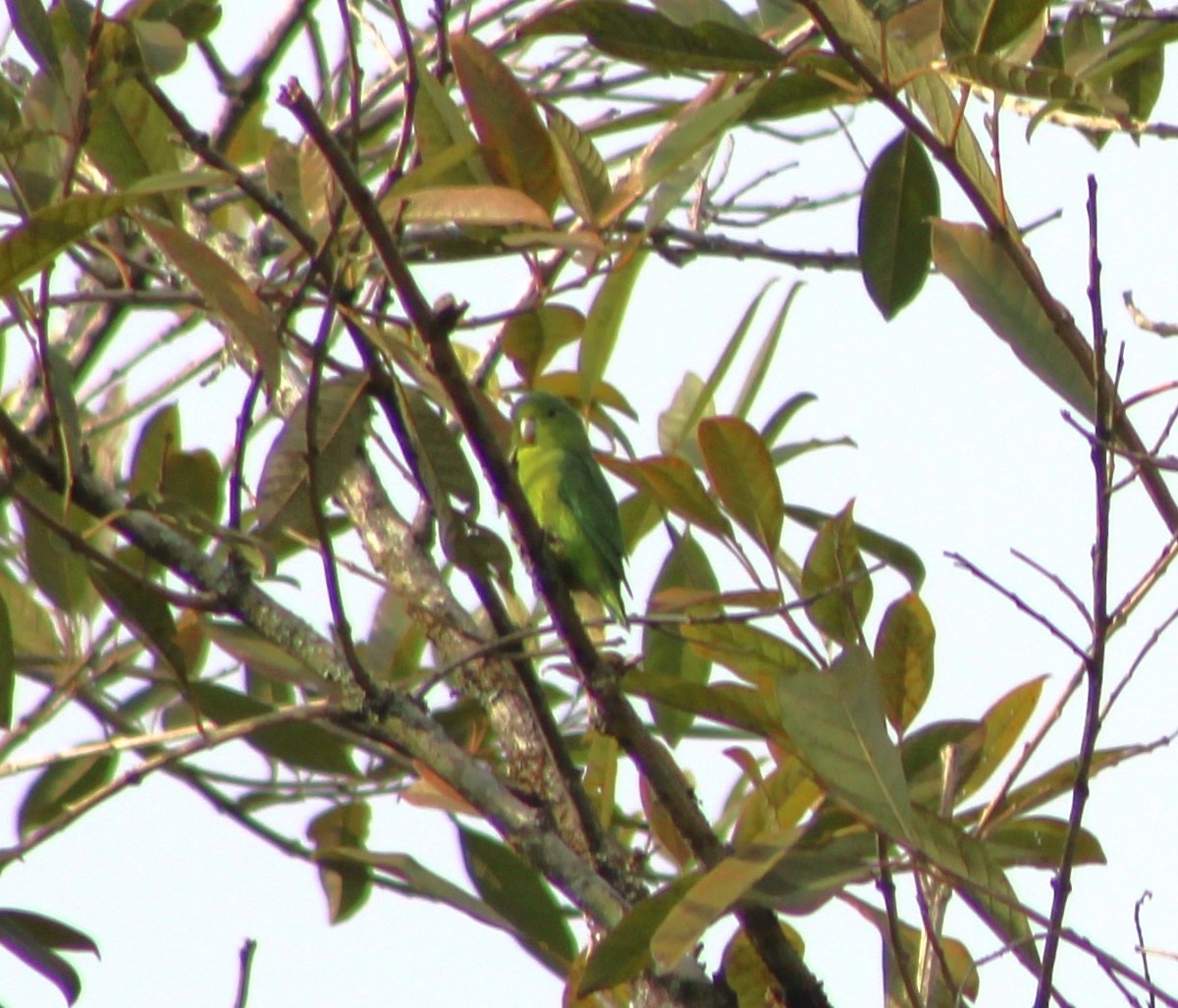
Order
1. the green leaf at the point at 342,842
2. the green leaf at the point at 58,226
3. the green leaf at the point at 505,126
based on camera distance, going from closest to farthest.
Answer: the green leaf at the point at 58,226, the green leaf at the point at 505,126, the green leaf at the point at 342,842

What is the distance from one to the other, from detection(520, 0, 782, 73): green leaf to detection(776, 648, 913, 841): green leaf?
1.95 ft

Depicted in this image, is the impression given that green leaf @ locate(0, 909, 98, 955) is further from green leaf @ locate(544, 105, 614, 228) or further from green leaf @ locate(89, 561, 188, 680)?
green leaf @ locate(544, 105, 614, 228)

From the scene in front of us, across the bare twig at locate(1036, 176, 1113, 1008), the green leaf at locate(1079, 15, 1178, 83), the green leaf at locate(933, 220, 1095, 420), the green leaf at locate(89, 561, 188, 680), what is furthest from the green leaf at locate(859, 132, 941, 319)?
the green leaf at locate(89, 561, 188, 680)

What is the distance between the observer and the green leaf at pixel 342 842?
2.40m

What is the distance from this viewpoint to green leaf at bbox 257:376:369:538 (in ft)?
6.23

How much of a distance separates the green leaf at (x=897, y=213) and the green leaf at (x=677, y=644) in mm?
513

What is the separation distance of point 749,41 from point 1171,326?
0.54 metres

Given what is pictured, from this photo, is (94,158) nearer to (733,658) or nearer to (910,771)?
(733,658)

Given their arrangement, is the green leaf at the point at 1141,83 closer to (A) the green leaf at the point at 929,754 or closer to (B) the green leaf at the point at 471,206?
(A) the green leaf at the point at 929,754

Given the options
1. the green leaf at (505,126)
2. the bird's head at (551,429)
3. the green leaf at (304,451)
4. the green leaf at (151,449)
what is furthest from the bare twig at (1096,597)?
the bird's head at (551,429)

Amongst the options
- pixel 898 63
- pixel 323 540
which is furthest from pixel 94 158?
pixel 898 63

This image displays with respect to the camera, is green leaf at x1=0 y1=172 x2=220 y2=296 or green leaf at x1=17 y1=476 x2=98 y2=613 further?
green leaf at x1=17 y1=476 x2=98 y2=613

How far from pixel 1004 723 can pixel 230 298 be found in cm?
99

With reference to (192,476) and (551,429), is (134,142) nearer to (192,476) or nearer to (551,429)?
(192,476)
